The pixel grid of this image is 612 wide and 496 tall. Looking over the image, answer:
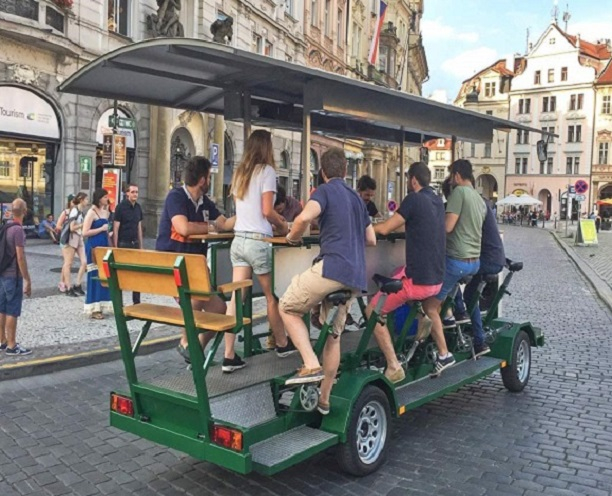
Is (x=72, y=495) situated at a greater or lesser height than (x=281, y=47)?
lesser

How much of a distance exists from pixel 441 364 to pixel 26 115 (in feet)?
51.6

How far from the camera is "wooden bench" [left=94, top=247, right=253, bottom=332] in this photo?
3812 millimetres

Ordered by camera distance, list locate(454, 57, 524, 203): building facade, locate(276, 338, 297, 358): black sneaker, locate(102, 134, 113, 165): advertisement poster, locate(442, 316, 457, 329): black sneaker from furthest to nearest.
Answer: locate(454, 57, 524, 203): building facade → locate(102, 134, 113, 165): advertisement poster → locate(442, 316, 457, 329): black sneaker → locate(276, 338, 297, 358): black sneaker

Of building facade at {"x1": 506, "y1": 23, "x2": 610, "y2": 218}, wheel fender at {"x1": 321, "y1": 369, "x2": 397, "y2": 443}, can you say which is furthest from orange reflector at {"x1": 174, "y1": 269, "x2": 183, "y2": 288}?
building facade at {"x1": 506, "y1": 23, "x2": 610, "y2": 218}

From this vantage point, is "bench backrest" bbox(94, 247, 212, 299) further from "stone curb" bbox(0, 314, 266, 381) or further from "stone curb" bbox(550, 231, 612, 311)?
"stone curb" bbox(550, 231, 612, 311)

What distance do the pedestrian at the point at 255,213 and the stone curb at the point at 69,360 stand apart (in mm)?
2809

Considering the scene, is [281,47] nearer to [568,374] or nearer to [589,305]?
[589,305]

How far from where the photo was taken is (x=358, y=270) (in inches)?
179

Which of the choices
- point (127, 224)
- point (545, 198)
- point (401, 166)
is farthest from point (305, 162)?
point (545, 198)

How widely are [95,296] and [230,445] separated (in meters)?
6.23

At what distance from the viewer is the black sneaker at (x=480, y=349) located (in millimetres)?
6388

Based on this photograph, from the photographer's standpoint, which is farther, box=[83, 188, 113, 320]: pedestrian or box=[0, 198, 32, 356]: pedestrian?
box=[83, 188, 113, 320]: pedestrian

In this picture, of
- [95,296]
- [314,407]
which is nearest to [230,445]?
[314,407]

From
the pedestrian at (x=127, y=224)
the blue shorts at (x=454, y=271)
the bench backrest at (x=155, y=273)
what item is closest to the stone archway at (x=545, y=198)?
the pedestrian at (x=127, y=224)
